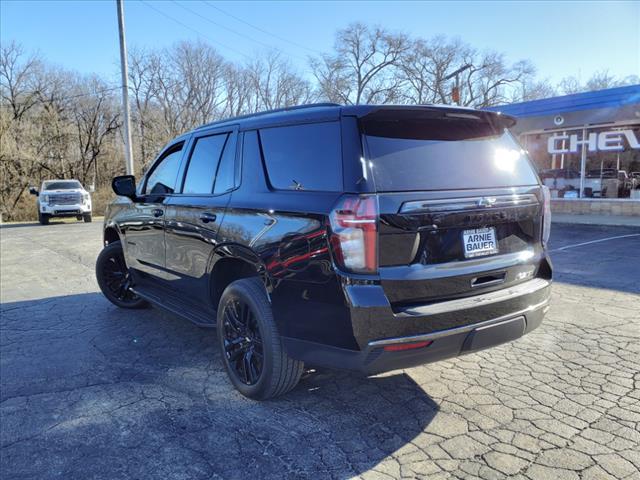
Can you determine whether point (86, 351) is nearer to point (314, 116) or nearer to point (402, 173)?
point (314, 116)

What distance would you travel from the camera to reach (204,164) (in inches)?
159

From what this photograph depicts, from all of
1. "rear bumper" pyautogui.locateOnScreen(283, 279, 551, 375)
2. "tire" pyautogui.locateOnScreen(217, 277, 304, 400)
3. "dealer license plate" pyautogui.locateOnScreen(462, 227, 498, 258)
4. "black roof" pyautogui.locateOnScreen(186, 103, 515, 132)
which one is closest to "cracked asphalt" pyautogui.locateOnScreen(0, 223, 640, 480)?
"tire" pyautogui.locateOnScreen(217, 277, 304, 400)

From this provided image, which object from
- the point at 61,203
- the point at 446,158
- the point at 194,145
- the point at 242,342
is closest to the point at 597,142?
the point at 446,158

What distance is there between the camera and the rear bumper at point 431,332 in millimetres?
2521

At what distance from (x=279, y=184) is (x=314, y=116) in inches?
19.8

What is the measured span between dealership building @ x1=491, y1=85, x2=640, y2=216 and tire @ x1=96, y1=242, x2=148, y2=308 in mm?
13695

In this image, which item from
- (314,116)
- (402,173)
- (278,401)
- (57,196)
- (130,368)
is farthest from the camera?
(57,196)

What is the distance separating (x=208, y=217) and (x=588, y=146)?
49.3ft

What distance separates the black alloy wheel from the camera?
3.26m

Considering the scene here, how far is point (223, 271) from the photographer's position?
12.1ft

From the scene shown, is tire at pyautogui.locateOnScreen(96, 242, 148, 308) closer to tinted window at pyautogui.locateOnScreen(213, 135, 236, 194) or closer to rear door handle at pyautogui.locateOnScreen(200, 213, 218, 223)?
rear door handle at pyautogui.locateOnScreen(200, 213, 218, 223)

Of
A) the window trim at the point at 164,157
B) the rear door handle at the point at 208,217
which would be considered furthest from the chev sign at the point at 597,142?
the rear door handle at the point at 208,217

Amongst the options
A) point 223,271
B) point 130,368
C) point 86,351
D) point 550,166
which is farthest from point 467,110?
point 550,166

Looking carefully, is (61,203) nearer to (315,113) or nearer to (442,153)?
(315,113)
